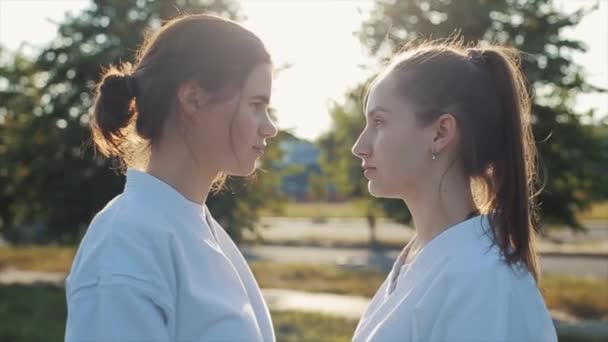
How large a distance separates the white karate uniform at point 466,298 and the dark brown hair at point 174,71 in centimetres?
67

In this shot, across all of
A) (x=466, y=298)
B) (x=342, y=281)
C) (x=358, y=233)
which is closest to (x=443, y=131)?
(x=466, y=298)

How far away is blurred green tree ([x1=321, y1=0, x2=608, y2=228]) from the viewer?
356 inches

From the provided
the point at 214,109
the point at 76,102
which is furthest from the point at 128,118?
the point at 76,102

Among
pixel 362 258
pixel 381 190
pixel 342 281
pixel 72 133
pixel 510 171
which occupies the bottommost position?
pixel 362 258

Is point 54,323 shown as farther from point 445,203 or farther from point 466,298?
point 466,298

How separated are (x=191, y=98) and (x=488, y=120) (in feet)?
2.50

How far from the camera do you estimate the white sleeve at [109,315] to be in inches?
67.6

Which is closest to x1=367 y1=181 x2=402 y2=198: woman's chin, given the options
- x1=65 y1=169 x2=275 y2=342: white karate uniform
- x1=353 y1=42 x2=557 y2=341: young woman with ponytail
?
x1=353 y1=42 x2=557 y2=341: young woman with ponytail

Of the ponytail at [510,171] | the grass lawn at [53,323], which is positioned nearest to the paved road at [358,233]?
the grass lawn at [53,323]

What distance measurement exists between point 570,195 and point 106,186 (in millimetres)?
5897

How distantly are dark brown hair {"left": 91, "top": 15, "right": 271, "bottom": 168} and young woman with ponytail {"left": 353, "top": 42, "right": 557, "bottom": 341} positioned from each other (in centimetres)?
42

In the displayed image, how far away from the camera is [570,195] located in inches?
403

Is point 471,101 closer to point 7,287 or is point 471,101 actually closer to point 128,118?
point 128,118

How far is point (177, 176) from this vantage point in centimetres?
205
